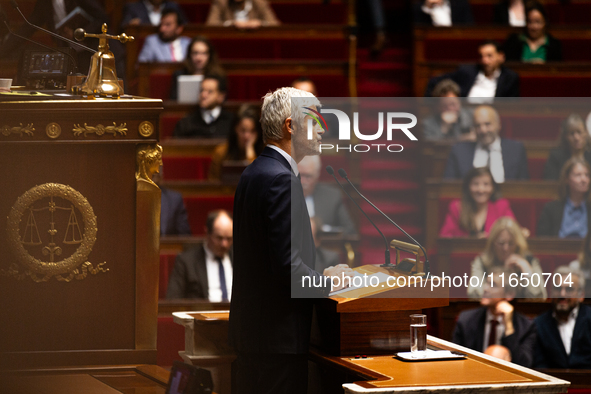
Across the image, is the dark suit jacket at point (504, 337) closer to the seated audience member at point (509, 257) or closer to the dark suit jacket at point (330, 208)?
Answer: the seated audience member at point (509, 257)

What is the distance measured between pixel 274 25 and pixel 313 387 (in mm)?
2285

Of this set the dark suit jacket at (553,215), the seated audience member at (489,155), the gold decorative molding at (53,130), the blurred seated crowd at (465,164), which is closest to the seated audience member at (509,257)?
the blurred seated crowd at (465,164)

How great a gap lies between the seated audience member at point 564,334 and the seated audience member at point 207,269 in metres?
0.82

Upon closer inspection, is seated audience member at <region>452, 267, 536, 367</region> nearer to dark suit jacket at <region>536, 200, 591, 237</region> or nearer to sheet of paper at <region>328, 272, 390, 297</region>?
dark suit jacket at <region>536, 200, 591, 237</region>

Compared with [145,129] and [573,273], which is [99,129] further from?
[573,273]

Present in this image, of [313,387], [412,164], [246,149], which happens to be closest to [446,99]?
[412,164]

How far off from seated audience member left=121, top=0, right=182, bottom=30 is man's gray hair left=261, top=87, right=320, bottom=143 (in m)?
2.40

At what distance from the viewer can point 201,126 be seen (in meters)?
2.98

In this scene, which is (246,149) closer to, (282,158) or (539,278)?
(539,278)

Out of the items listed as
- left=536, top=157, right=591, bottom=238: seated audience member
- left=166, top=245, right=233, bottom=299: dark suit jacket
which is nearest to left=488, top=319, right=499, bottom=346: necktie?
left=536, top=157, right=591, bottom=238: seated audience member

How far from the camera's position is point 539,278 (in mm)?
2402

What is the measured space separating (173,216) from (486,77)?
139cm

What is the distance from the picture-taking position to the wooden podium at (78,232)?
1.27m

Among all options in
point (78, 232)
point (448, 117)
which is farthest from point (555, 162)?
point (78, 232)
